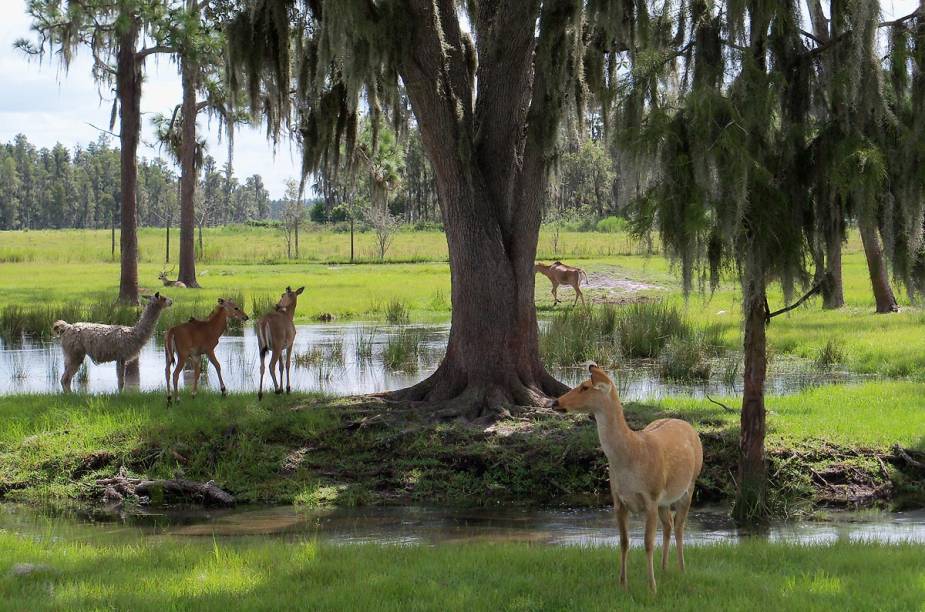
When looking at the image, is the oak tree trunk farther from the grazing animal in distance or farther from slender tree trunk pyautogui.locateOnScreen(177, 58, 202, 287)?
the grazing animal in distance

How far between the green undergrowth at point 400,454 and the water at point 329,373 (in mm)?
2361

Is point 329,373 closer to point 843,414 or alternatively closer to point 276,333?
point 276,333

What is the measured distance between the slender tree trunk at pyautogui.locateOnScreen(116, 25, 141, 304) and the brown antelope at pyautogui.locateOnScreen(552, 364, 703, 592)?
23895 millimetres

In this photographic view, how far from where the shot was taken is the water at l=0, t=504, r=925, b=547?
30.7ft

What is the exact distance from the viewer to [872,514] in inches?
406

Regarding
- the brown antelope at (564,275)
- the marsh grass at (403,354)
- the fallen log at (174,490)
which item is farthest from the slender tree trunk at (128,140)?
the fallen log at (174,490)

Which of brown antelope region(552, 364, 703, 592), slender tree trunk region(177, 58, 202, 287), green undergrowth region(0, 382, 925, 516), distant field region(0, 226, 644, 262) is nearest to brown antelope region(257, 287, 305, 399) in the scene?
green undergrowth region(0, 382, 925, 516)

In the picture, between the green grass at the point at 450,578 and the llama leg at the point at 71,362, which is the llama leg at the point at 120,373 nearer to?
the llama leg at the point at 71,362

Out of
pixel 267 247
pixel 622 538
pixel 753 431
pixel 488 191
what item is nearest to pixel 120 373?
pixel 488 191

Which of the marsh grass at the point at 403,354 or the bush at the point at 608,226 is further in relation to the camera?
the bush at the point at 608,226

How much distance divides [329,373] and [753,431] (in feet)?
31.5

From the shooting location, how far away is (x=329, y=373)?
60.1 feet

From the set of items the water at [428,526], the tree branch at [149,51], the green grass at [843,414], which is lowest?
the water at [428,526]

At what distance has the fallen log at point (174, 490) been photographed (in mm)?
11117
